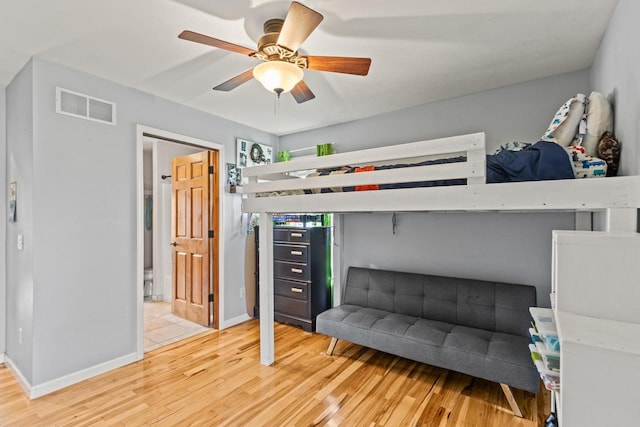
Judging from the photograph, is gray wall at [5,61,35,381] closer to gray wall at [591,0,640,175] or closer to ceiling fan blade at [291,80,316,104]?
ceiling fan blade at [291,80,316,104]

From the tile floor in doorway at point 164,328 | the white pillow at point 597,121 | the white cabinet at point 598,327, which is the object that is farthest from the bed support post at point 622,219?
the tile floor in doorway at point 164,328

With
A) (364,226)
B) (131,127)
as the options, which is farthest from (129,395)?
(364,226)

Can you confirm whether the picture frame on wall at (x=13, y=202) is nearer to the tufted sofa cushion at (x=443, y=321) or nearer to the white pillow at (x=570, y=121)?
the tufted sofa cushion at (x=443, y=321)

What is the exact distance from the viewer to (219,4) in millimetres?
1724

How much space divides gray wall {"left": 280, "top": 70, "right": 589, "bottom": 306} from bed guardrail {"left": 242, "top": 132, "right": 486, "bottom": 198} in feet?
3.79

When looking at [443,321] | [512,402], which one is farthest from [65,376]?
[512,402]

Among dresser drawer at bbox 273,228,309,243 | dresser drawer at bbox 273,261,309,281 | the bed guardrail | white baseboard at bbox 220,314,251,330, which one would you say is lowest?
white baseboard at bbox 220,314,251,330

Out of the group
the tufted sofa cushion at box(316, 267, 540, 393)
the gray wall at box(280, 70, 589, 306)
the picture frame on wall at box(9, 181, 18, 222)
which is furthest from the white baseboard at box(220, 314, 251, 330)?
the picture frame on wall at box(9, 181, 18, 222)

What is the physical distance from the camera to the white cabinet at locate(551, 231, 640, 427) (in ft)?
2.68

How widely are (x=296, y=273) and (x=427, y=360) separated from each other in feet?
5.60

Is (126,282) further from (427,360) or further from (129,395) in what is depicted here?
(427,360)

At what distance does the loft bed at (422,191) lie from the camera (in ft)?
4.54

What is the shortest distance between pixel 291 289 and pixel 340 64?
8.52 ft

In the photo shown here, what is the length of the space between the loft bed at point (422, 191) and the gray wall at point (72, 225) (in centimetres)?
116
